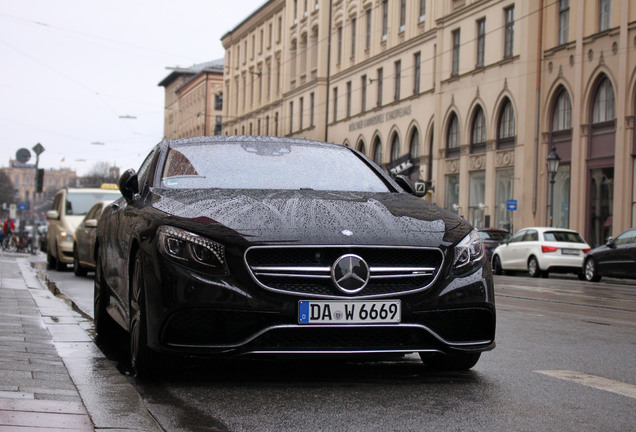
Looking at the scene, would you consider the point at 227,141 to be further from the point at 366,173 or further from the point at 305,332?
the point at 305,332

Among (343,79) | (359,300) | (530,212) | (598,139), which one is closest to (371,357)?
(359,300)

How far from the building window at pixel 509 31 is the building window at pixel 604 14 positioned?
5698 millimetres

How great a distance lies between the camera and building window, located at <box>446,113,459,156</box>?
47.3 meters

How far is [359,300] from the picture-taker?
5539 mm

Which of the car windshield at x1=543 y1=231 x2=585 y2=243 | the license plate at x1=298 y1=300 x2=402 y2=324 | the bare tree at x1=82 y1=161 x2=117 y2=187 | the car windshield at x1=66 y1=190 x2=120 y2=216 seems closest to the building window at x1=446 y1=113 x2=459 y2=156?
the car windshield at x1=543 y1=231 x2=585 y2=243

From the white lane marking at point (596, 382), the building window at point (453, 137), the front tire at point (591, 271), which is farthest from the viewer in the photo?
the building window at point (453, 137)

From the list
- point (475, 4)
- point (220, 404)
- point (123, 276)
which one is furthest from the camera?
point (475, 4)

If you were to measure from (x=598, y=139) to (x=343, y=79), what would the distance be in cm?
2865

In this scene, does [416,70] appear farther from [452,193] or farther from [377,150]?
[452,193]

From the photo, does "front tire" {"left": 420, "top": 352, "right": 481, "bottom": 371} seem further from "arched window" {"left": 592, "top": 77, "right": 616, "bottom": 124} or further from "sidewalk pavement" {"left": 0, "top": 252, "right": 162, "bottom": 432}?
"arched window" {"left": 592, "top": 77, "right": 616, "bottom": 124}

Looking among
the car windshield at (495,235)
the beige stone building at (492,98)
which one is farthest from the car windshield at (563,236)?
the beige stone building at (492,98)

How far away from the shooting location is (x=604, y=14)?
36219 mm

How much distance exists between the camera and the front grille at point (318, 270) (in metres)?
5.54

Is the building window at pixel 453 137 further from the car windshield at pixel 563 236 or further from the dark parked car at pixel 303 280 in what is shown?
the dark parked car at pixel 303 280
